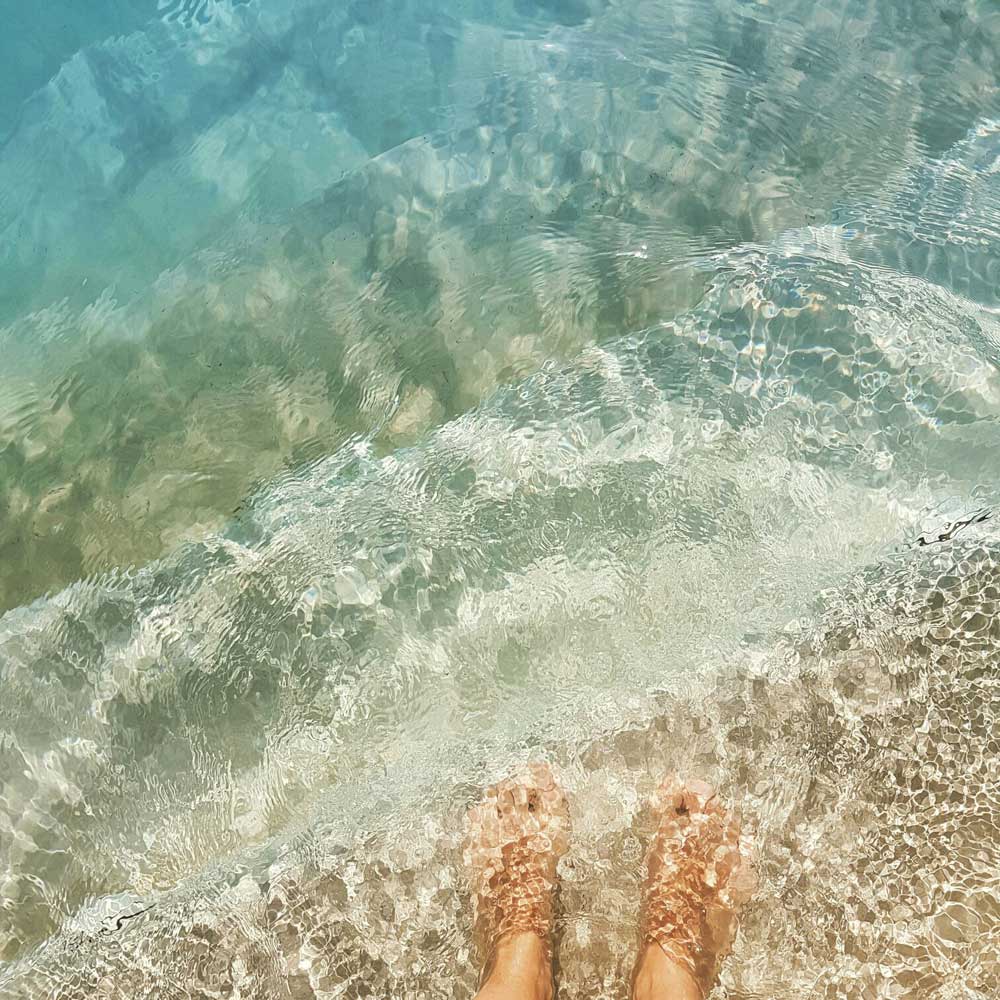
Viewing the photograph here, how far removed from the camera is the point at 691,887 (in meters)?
2.31

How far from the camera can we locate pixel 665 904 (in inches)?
91.0

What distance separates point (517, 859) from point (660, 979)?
0.48 meters

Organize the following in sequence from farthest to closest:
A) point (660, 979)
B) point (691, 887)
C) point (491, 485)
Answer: point (491, 485) < point (691, 887) < point (660, 979)

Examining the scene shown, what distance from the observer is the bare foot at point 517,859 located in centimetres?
229

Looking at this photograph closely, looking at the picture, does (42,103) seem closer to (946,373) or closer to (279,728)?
(279,728)

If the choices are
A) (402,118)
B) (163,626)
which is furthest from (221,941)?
(402,118)

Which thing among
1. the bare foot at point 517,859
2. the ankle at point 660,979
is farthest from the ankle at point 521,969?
the ankle at point 660,979

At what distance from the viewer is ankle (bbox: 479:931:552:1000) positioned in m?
2.17

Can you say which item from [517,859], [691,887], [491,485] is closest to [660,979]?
[691,887]

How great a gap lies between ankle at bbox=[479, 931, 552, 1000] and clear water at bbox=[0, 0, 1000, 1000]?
0.27 feet

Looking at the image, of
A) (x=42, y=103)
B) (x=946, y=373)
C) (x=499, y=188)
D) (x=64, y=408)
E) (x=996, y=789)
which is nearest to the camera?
(x=996, y=789)

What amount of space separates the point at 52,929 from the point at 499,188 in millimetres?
3029

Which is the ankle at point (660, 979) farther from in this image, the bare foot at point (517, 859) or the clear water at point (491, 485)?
the bare foot at point (517, 859)

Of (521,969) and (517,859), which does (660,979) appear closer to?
(521,969)
